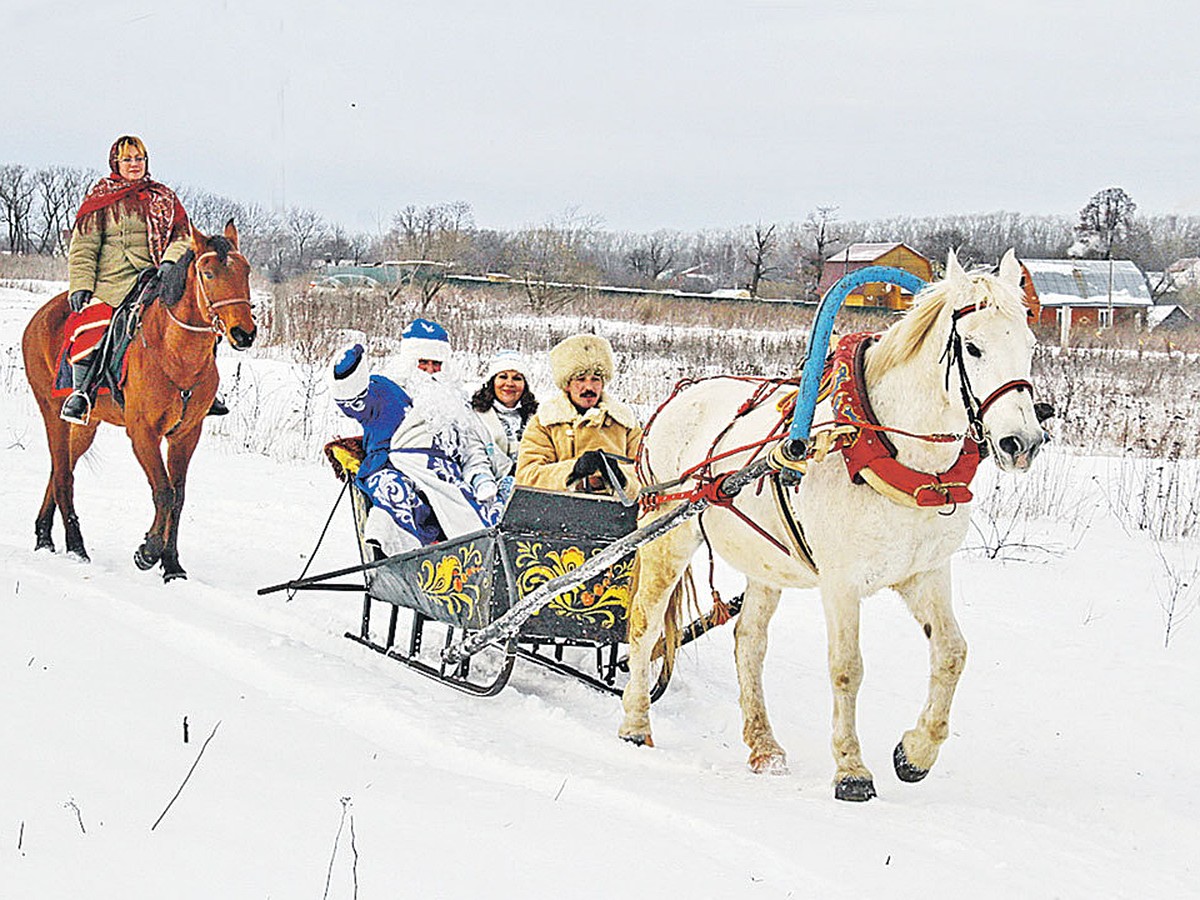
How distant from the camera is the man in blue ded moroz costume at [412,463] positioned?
6250 millimetres

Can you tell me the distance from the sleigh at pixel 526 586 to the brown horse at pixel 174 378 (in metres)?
1.88

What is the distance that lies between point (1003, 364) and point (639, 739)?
7.66ft

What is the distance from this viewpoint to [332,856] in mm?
3047

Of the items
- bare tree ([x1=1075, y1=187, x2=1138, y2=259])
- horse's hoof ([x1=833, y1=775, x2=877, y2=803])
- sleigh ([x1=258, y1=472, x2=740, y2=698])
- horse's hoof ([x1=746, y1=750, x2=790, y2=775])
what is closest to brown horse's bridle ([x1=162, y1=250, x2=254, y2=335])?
sleigh ([x1=258, y1=472, x2=740, y2=698])

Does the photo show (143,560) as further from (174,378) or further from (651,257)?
(651,257)

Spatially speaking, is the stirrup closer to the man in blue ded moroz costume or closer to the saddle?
the saddle

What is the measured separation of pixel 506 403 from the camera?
6.80m

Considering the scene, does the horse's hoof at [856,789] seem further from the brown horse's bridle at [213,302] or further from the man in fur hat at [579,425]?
the brown horse's bridle at [213,302]

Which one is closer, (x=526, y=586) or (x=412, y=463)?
(x=526, y=586)

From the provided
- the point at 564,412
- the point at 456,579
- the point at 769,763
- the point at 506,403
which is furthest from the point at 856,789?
the point at 506,403

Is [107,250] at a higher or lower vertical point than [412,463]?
higher

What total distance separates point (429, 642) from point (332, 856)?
3615 mm

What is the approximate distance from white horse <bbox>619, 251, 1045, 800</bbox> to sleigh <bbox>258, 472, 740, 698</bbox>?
0.42 meters

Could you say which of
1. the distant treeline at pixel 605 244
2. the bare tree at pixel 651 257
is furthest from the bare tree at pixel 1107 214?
the bare tree at pixel 651 257
